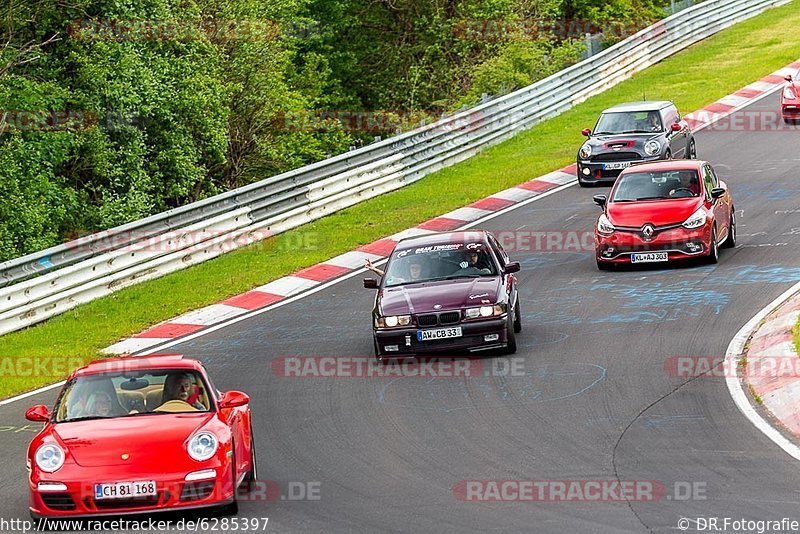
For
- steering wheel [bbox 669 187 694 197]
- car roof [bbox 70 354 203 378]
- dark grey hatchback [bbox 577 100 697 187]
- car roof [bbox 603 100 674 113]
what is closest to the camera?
car roof [bbox 70 354 203 378]

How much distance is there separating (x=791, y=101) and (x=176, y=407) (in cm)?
2533

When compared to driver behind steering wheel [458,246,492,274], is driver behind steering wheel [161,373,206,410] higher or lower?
higher

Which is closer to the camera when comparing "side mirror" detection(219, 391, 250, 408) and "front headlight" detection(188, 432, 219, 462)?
"front headlight" detection(188, 432, 219, 462)

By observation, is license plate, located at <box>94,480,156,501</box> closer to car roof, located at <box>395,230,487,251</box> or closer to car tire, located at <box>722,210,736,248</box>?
car roof, located at <box>395,230,487,251</box>

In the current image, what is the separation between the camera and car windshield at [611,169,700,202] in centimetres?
2202

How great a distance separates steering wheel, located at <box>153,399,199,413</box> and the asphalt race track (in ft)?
3.32

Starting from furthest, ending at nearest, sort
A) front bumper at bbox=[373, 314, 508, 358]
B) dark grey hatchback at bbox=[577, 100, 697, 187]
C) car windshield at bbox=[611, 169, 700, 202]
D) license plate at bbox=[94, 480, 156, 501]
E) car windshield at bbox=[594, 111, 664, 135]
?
1. car windshield at bbox=[594, 111, 664, 135]
2. dark grey hatchback at bbox=[577, 100, 697, 187]
3. car windshield at bbox=[611, 169, 700, 202]
4. front bumper at bbox=[373, 314, 508, 358]
5. license plate at bbox=[94, 480, 156, 501]

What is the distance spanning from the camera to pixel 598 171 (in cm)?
2905

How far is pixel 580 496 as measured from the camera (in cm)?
1083

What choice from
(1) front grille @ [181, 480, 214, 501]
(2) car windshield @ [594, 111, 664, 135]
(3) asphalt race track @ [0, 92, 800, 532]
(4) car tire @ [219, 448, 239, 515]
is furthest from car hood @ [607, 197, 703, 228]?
(1) front grille @ [181, 480, 214, 501]

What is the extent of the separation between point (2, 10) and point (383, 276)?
11.5m

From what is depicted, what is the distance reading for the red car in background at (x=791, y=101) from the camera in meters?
33.7

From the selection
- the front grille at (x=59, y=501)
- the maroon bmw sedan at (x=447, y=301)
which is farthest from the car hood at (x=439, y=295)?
the front grille at (x=59, y=501)

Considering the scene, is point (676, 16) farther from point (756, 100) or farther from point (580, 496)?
point (580, 496)
